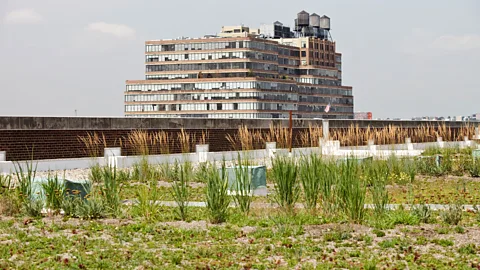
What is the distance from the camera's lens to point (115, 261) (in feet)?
32.1

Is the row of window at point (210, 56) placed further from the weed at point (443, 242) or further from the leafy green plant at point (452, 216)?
the weed at point (443, 242)

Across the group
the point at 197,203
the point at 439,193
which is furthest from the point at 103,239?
the point at 439,193

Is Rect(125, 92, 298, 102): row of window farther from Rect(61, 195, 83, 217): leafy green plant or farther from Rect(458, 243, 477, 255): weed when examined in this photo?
Rect(458, 243, 477, 255): weed

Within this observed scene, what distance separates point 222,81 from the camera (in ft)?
481

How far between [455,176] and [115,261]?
50.1 ft

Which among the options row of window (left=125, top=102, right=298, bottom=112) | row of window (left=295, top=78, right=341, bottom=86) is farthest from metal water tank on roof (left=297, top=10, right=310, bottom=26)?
row of window (left=125, top=102, right=298, bottom=112)

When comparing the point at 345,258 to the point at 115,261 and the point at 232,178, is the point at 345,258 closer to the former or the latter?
the point at 115,261

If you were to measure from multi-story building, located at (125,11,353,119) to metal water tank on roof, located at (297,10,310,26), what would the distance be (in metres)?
10.8

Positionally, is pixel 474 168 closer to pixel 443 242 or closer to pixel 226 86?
pixel 443 242

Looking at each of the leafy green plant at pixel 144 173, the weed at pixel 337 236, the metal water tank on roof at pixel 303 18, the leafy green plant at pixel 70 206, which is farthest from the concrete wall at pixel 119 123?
the metal water tank on roof at pixel 303 18

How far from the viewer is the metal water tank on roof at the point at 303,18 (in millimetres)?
175375

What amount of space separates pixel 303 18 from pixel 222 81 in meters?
37.4

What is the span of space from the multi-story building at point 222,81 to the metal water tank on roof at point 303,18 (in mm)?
10779

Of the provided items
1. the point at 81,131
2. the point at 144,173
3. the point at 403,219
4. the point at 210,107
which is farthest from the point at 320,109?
the point at 403,219
